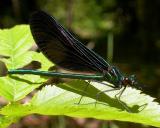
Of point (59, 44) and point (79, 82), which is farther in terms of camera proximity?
point (59, 44)

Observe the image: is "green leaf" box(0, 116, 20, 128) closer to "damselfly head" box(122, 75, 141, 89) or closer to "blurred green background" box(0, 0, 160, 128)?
"damselfly head" box(122, 75, 141, 89)

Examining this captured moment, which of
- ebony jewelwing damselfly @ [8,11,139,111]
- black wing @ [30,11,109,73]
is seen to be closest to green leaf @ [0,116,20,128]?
ebony jewelwing damselfly @ [8,11,139,111]

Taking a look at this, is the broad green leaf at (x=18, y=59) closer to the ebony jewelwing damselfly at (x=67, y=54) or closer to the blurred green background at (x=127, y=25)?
the ebony jewelwing damselfly at (x=67, y=54)

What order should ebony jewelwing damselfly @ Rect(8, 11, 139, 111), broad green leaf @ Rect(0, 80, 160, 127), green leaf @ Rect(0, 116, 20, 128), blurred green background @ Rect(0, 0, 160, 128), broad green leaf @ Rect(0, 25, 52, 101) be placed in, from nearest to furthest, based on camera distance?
broad green leaf @ Rect(0, 80, 160, 127) → green leaf @ Rect(0, 116, 20, 128) → broad green leaf @ Rect(0, 25, 52, 101) → ebony jewelwing damselfly @ Rect(8, 11, 139, 111) → blurred green background @ Rect(0, 0, 160, 128)

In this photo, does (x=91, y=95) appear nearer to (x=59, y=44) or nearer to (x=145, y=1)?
(x=59, y=44)

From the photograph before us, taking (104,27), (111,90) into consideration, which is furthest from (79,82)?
(104,27)

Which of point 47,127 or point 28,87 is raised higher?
point 47,127

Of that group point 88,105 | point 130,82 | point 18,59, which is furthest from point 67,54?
point 88,105

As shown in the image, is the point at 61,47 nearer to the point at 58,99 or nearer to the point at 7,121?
the point at 58,99
